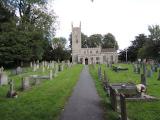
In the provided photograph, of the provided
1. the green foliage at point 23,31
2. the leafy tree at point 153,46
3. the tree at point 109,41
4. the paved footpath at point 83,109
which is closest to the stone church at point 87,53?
the tree at point 109,41

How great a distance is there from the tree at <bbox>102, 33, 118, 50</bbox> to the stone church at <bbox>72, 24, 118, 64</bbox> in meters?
8.97

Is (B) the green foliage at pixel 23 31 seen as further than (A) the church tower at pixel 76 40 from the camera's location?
No

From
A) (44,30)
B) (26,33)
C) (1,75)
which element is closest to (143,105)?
(1,75)

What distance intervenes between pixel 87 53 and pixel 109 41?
19625 millimetres

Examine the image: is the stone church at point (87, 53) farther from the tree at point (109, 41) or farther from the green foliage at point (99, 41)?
the tree at point (109, 41)

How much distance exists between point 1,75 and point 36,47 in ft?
116

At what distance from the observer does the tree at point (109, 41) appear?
140 meters

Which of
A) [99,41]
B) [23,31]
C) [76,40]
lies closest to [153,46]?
[23,31]

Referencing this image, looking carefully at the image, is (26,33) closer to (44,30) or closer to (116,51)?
(44,30)

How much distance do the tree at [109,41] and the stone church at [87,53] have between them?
29.4 feet

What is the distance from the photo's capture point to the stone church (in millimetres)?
125062

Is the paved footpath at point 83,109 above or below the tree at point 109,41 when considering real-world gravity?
below

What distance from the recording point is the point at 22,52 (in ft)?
181

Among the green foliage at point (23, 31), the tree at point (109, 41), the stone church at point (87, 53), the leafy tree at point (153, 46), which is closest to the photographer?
the green foliage at point (23, 31)
